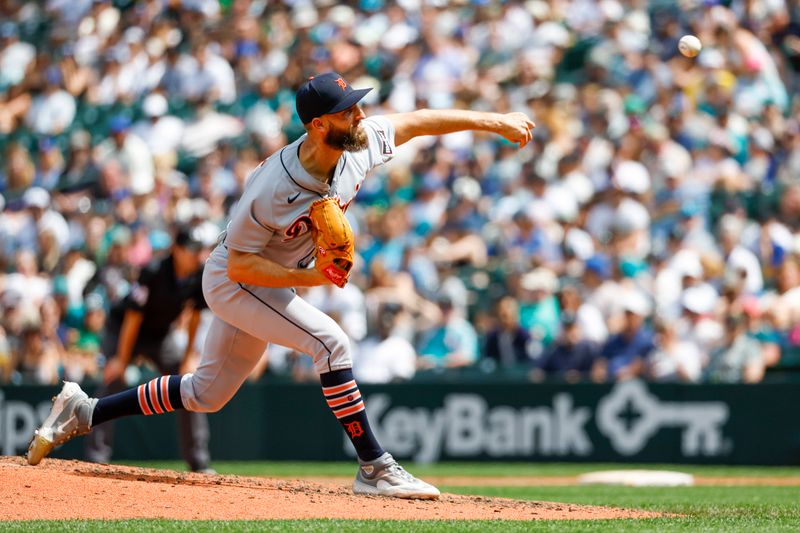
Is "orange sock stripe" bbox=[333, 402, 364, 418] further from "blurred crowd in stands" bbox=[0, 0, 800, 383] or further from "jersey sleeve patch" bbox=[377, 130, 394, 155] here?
"blurred crowd in stands" bbox=[0, 0, 800, 383]

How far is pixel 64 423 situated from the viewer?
686 cm

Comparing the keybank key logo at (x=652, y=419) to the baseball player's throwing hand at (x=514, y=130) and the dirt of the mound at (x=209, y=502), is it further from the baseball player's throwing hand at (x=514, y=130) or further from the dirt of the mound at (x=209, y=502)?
the baseball player's throwing hand at (x=514, y=130)

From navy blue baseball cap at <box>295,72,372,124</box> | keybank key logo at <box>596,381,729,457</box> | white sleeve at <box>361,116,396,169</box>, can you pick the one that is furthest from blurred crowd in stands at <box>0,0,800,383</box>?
navy blue baseball cap at <box>295,72,372,124</box>

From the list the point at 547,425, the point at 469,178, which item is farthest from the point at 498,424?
the point at 469,178

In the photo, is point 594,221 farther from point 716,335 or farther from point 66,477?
point 66,477

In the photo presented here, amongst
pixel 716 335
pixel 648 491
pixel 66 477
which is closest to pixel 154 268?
pixel 66 477

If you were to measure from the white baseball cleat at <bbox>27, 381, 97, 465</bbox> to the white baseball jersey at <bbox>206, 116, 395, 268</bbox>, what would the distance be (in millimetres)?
1163

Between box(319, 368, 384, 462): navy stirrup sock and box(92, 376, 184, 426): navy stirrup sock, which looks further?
box(92, 376, 184, 426): navy stirrup sock

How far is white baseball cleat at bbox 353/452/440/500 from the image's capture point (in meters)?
6.34

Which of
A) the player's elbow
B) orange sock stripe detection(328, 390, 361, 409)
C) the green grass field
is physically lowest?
the green grass field

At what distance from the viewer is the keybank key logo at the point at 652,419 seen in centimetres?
1156

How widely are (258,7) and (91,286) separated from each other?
601 centimetres

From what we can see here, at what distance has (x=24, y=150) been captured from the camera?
15.8m

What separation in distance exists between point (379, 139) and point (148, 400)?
5.85 ft
